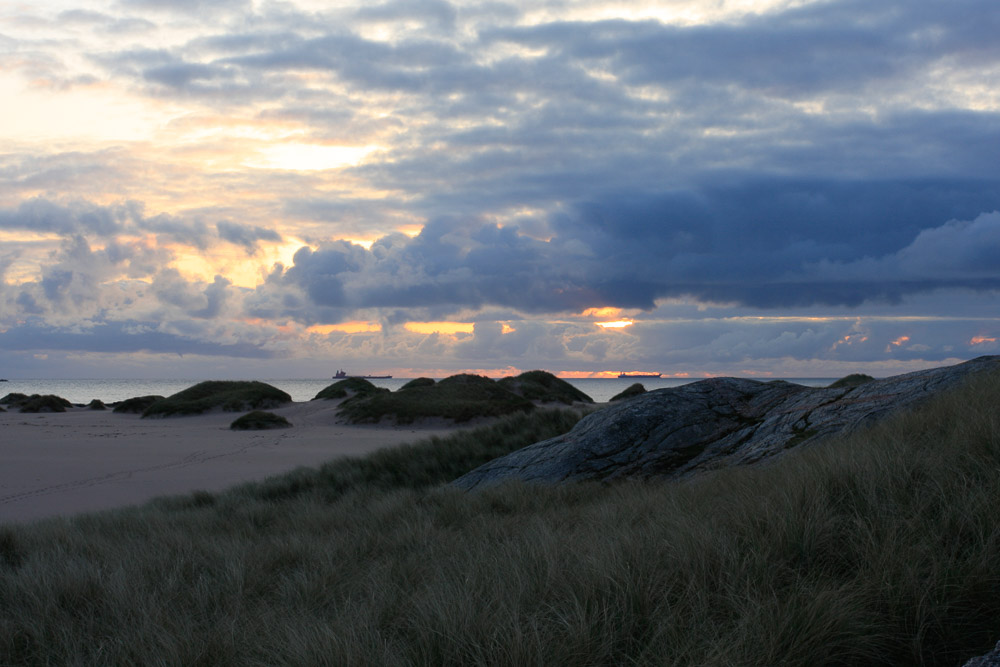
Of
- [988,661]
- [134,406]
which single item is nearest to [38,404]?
[134,406]

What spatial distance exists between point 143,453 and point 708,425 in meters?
16.8

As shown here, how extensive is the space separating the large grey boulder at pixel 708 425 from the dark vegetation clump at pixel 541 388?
843 inches

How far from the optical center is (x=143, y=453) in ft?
62.5

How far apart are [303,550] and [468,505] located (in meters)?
2.25

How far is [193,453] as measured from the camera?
19.1m

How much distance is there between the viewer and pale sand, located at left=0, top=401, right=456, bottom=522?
13262mm

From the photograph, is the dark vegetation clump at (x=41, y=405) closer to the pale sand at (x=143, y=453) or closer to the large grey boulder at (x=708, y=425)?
the pale sand at (x=143, y=453)

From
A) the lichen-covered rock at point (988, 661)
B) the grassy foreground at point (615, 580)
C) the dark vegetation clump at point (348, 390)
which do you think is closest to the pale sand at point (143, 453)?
the dark vegetation clump at point (348, 390)

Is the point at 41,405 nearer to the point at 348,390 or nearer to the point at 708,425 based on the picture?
the point at 348,390

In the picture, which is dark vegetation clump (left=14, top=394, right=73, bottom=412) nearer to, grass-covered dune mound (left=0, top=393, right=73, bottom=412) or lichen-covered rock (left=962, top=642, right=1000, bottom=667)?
grass-covered dune mound (left=0, top=393, right=73, bottom=412)

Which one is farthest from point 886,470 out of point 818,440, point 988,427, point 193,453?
point 193,453

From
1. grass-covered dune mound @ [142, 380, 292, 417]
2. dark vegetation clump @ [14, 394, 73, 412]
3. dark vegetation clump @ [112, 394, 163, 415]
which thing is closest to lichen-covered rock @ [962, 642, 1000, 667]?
grass-covered dune mound @ [142, 380, 292, 417]

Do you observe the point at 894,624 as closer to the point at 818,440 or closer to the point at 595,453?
the point at 818,440

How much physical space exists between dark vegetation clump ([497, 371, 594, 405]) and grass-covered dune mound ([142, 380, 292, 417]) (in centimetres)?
1229
